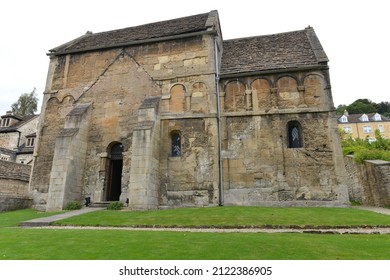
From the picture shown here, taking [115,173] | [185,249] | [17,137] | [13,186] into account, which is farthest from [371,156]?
[17,137]

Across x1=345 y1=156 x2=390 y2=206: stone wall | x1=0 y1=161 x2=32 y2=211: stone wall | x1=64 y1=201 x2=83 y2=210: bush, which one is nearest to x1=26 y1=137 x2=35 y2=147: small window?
x1=0 y1=161 x2=32 y2=211: stone wall

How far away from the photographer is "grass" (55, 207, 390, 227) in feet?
33.2

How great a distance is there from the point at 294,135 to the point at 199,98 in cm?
596

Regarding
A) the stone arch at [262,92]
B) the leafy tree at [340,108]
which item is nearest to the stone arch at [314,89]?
Answer: the stone arch at [262,92]

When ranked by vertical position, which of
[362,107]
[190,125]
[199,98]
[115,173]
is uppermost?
[362,107]

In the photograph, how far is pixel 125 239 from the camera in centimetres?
738

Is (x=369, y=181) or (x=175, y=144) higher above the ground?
(x=175, y=144)

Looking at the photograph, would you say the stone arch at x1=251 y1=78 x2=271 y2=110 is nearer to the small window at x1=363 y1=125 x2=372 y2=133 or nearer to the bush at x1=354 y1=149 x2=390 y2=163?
the bush at x1=354 y1=149 x2=390 y2=163

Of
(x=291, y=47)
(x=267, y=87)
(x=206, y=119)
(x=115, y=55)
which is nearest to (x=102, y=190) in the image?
(x=206, y=119)

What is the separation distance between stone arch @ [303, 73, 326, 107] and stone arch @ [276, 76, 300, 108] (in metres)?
0.55

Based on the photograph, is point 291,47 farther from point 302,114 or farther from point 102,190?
point 102,190

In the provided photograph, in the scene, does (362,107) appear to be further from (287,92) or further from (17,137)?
(17,137)

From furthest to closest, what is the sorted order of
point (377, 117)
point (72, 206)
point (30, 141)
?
point (377, 117)
point (30, 141)
point (72, 206)

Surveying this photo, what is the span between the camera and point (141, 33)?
20.8m
